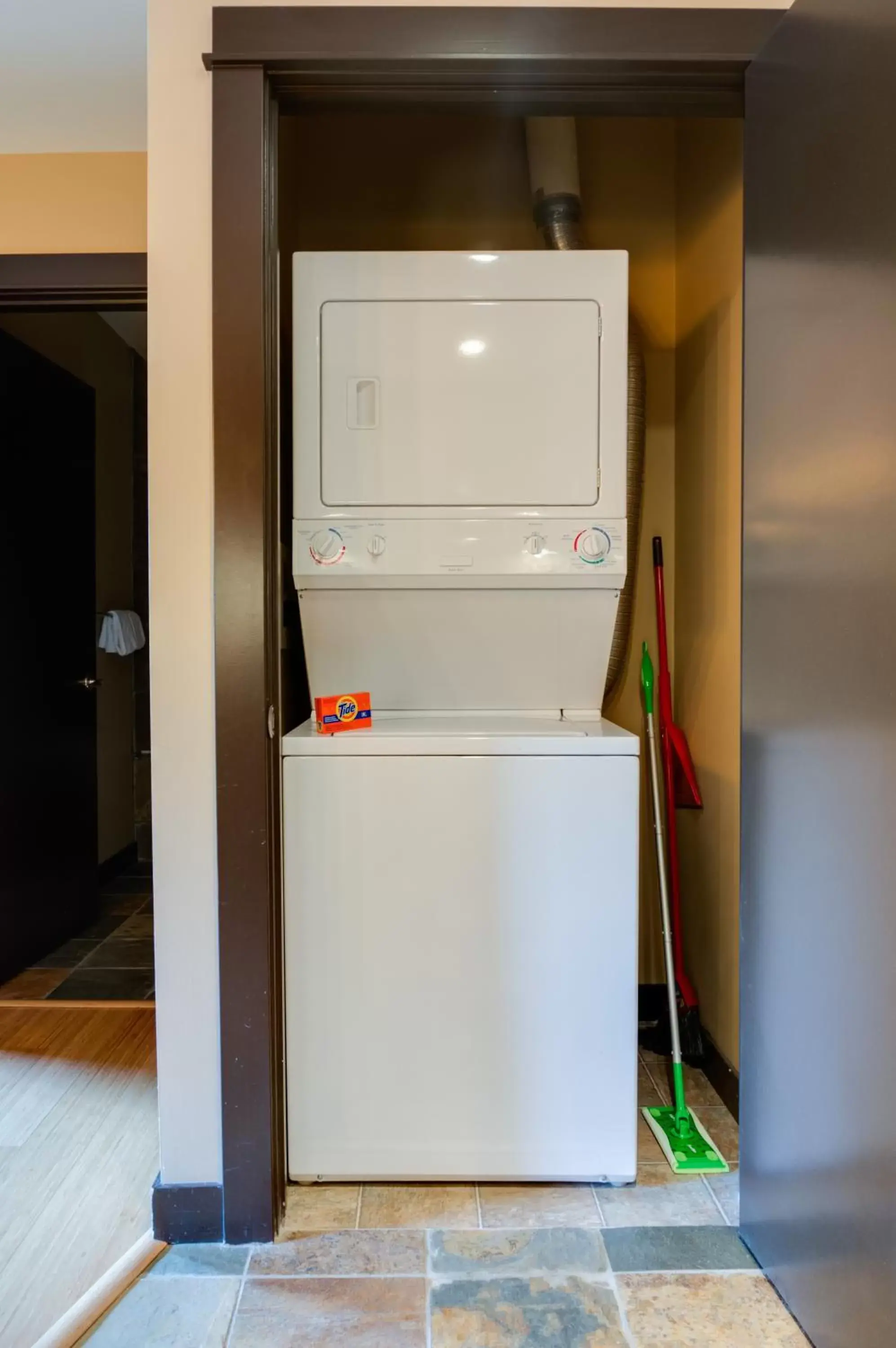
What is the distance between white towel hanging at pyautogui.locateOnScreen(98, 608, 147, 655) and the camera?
3.72 meters

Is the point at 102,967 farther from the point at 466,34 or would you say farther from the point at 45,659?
the point at 466,34

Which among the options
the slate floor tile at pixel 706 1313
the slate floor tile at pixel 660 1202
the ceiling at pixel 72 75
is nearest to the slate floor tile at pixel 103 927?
the slate floor tile at pixel 660 1202

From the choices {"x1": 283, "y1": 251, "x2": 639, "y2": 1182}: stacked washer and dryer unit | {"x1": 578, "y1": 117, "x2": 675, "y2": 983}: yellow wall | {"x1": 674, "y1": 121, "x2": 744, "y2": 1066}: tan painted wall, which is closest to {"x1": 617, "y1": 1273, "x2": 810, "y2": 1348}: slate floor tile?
{"x1": 283, "y1": 251, "x2": 639, "y2": 1182}: stacked washer and dryer unit

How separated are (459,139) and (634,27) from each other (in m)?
1.00

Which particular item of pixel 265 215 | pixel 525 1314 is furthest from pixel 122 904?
pixel 265 215

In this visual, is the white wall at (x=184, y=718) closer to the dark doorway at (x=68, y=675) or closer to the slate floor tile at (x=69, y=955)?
the dark doorway at (x=68, y=675)

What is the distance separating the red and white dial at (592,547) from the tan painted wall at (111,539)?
8.93 feet

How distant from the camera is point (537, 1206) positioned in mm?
1512

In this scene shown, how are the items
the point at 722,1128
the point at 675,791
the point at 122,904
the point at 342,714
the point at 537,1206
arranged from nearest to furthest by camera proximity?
→ the point at 537,1206, the point at 342,714, the point at 722,1128, the point at 675,791, the point at 122,904

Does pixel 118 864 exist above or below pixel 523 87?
below

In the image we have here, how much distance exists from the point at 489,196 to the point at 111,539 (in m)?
2.55

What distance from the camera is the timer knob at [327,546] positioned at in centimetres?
165

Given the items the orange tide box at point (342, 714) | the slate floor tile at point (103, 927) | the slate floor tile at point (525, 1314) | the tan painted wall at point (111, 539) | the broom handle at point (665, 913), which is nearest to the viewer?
the slate floor tile at point (525, 1314)

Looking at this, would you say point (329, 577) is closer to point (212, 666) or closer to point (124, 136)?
point (212, 666)
